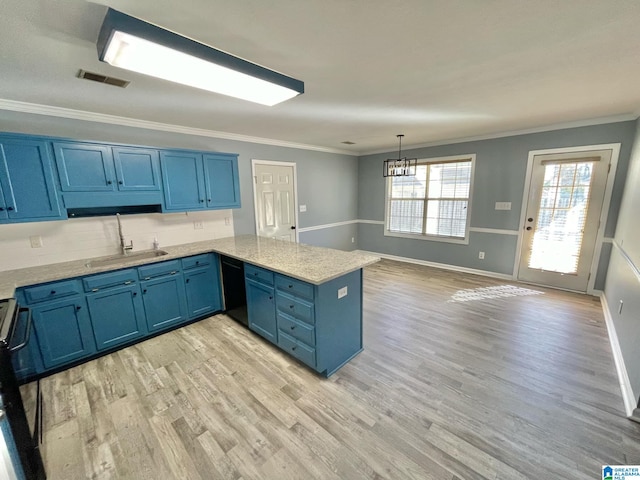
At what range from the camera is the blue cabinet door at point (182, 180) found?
2.95m

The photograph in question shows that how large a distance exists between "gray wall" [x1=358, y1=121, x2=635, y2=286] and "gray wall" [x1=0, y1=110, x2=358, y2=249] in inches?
48.0

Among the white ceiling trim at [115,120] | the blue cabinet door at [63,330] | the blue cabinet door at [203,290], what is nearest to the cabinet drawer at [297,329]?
the blue cabinet door at [203,290]

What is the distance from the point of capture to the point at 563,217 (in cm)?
383

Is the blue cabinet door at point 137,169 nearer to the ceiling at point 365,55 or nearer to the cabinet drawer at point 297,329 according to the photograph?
the ceiling at point 365,55

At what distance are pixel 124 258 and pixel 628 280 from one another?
5172 millimetres

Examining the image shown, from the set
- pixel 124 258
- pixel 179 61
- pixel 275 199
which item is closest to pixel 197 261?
pixel 124 258

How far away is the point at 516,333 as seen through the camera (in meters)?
2.80

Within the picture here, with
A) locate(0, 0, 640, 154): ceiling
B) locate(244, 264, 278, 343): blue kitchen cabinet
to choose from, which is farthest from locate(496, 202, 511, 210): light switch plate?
locate(244, 264, 278, 343): blue kitchen cabinet

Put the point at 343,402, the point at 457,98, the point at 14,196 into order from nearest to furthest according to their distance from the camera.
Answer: the point at 343,402 → the point at 14,196 → the point at 457,98

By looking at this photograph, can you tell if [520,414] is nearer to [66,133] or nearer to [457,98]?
[457,98]

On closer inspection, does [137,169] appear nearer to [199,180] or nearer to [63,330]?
[199,180]

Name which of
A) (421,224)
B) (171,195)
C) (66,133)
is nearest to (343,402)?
(171,195)

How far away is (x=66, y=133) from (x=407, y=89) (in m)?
3.35

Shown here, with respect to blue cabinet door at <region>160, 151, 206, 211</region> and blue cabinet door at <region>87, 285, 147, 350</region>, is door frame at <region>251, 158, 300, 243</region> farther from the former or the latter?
blue cabinet door at <region>87, 285, 147, 350</region>
